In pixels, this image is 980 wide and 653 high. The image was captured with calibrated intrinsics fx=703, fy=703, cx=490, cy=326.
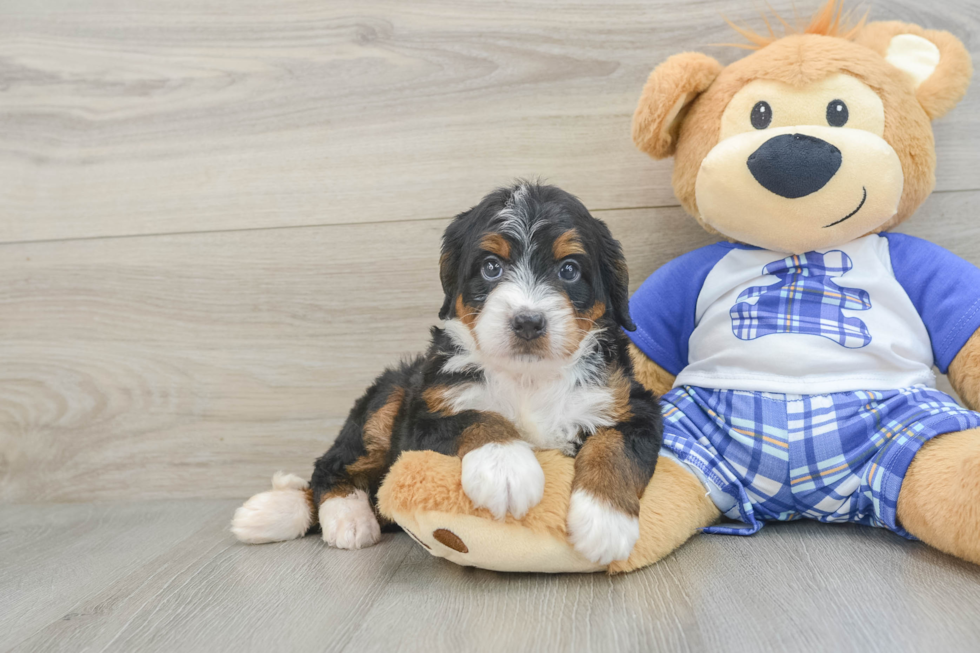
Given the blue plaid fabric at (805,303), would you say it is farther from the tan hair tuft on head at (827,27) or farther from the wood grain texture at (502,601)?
the tan hair tuft on head at (827,27)

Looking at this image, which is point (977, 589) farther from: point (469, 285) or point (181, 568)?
point (181, 568)

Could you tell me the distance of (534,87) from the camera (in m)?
2.28

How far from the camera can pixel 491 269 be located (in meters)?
1.58

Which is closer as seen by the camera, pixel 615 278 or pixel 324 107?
pixel 615 278

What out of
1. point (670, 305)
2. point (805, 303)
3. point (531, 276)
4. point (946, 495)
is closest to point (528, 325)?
point (531, 276)

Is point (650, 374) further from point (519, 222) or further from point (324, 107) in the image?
point (324, 107)

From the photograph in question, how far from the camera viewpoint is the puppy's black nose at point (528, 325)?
1.44m

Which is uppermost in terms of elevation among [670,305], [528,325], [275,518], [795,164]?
[795,164]

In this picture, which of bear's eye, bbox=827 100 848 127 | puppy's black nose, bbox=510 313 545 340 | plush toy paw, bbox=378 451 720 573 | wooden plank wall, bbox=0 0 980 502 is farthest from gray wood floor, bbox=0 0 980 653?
puppy's black nose, bbox=510 313 545 340

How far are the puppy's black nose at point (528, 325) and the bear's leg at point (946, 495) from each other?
2.89 feet

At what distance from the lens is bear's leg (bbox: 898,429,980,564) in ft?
4.57

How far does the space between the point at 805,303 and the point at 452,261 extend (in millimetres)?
905

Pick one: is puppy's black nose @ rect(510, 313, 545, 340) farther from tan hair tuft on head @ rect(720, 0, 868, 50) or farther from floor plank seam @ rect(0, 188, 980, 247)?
tan hair tuft on head @ rect(720, 0, 868, 50)

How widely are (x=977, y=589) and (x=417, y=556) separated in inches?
45.6
